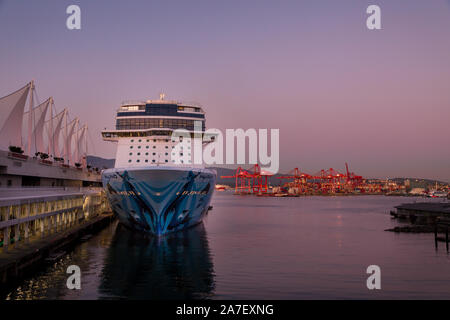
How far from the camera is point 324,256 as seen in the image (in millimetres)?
24938

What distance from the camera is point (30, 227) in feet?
79.9

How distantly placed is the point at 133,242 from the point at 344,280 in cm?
Result: 1651

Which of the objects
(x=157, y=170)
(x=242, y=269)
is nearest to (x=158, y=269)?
(x=242, y=269)

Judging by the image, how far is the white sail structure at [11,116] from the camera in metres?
32.8

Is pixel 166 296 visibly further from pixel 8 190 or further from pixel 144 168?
pixel 144 168

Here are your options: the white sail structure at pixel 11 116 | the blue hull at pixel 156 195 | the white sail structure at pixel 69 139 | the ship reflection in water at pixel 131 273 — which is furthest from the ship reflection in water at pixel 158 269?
the white sail structure at pixel 69 139

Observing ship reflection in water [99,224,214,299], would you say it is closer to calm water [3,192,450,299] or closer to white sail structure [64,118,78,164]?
calm water [3,192,450,299]

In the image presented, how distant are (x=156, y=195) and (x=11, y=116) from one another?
1703 centimetres

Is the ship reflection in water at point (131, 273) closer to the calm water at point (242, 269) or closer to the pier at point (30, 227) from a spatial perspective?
the calm water at point (242, 269)

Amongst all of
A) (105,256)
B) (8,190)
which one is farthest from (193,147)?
(8,190)

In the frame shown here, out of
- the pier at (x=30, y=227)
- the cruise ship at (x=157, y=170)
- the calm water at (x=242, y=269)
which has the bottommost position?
the calm water at (x=242, y=269)

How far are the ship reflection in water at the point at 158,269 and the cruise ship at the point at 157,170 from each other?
164cm

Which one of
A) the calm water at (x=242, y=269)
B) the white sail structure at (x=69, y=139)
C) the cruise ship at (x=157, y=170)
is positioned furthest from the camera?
the white sail structure at (x=69, y=139)
